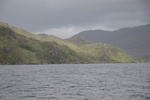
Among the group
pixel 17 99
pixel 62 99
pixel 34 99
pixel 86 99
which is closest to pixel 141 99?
pixel 86 99

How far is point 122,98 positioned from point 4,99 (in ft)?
74.4

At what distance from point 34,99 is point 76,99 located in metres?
8.10

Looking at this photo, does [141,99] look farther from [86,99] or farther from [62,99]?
[62,99]

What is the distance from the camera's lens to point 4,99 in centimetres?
4756

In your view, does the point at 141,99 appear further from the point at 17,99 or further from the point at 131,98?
the point at 17,99

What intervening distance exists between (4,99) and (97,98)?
58.8ft

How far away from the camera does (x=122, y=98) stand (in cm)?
4931

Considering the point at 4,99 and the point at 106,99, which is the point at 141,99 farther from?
the point at 4,99

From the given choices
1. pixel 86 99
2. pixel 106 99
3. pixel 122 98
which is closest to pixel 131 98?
pixel 122 98

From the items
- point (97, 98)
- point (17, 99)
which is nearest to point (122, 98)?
point (97, 98)

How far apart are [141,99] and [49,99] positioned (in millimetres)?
17687

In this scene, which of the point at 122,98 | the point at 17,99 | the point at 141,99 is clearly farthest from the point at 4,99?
the point at 141,99

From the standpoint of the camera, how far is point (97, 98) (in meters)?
49.9

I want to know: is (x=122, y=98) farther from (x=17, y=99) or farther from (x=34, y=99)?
(x=17, y=99)
